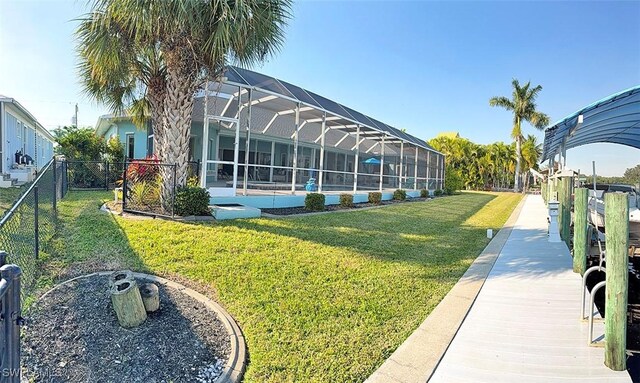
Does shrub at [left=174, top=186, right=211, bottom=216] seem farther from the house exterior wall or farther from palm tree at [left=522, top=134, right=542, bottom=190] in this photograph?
palm tree at [left=522, top=134, right=542, bottom=190]

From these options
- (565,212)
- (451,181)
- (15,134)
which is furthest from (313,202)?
(451,181)

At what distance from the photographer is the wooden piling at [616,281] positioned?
3271mm

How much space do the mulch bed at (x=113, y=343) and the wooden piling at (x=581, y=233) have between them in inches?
237

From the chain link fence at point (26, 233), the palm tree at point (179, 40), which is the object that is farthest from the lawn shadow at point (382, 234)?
the chain link fence at point (26, 233)

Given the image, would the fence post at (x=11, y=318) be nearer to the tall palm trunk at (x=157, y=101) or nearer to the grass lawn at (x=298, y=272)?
the grass lawn at (x=298, y=272)

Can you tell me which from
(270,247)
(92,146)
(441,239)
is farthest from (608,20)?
(92,146)

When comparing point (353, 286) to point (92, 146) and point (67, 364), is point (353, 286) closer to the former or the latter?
point (67, 364)

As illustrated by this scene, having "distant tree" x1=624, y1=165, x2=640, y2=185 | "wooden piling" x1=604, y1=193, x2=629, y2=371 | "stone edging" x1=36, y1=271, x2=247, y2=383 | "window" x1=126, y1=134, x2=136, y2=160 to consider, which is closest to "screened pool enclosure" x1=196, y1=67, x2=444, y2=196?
"stone edging" x1=36, y1=271, x2=247, y2=383

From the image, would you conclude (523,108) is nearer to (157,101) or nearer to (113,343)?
(157,101)

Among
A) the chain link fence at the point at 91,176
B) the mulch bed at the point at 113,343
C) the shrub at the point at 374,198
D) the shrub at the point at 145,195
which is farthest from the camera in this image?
the shrub at the point at 374,198

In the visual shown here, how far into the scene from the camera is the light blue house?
437 inches

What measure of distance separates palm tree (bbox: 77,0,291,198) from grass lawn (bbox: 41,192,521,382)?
2.80m

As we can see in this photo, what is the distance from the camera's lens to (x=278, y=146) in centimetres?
1973

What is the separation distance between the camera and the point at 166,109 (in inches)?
364
